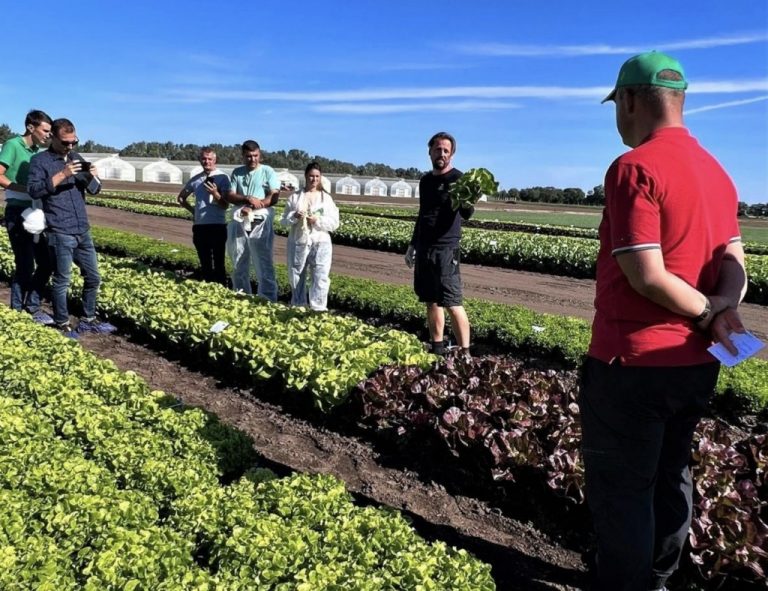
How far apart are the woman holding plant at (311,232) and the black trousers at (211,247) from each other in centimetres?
145

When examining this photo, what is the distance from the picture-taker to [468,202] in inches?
216

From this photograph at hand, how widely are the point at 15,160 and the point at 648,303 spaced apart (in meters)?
7.25

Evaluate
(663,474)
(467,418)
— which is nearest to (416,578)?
(663,474)

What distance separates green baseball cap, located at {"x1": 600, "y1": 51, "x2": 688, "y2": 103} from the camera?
211cm

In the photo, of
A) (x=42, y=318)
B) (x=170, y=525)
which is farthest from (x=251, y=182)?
(x=170, y=525)

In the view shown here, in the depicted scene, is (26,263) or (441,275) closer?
(441,275)

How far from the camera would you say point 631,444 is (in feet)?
7.39

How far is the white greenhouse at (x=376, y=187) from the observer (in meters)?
91.1

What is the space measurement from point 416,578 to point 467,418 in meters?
1.76

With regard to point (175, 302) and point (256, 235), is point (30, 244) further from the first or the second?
point (256, 235)

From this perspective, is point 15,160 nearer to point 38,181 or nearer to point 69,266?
point 38,181

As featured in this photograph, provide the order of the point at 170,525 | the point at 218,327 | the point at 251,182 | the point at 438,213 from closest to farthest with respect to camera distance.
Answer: the point at 170,525 < the point at 438,213 < the point at 218,327 < the point at 251,182

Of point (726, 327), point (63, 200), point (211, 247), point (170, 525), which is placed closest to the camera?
point (726, 327)

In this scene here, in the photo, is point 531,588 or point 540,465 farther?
point 540,465
